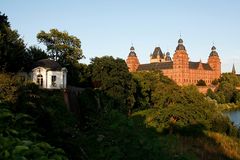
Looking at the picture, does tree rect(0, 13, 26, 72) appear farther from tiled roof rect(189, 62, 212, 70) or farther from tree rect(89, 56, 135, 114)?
tiled roof rect(189, 62, 212, 70)

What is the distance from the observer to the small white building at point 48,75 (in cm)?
3631

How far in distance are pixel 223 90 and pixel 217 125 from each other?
68.9m

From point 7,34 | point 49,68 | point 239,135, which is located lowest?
point 239,135

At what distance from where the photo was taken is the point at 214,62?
163 metres

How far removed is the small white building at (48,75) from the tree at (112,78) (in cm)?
948

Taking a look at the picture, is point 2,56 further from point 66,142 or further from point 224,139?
point 66,142

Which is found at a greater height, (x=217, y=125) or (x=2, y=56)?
(x=2, y=56)

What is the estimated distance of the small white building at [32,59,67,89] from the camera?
36312mm

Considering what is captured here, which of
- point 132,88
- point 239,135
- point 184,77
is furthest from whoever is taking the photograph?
point 184,77

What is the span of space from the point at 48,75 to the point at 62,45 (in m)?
17.5

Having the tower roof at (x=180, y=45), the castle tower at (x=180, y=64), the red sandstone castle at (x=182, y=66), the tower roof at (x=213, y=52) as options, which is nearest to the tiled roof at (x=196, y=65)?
the red sandstone castle at (x=182, y=66)

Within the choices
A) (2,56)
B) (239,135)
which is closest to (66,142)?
(2,56)

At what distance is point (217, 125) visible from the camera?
124ft

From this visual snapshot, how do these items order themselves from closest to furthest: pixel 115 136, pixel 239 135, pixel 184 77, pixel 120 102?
pixel 115 136, pixel 239 135, pixel 120 102, pixel 184 77
